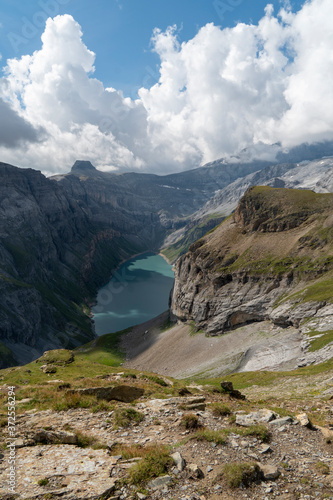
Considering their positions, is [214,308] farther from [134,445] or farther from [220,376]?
[134,445]

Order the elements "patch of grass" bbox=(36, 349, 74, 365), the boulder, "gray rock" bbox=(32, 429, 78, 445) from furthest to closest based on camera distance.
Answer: "patch of grass" bbox=(36, 349, 74, 365), the boulder, "gray rock" bbox=(32, 429, 78, 445)

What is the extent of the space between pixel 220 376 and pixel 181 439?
170 feet

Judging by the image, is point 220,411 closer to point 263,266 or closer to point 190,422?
point 190,422

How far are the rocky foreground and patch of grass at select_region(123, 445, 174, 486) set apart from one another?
0.18ft

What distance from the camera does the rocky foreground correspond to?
10227mm

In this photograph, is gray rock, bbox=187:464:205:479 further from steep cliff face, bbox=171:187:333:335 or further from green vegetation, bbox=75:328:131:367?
green vegetation, bbox=75:328:131:367

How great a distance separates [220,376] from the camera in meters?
61.1

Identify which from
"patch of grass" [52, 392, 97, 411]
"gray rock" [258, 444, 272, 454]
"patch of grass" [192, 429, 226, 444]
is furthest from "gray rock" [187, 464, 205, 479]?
"patch of grass" [52, 392, 97, 411]

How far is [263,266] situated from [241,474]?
85.9m

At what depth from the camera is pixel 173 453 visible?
12398mm

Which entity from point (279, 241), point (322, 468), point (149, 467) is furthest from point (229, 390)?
point (279, 241)

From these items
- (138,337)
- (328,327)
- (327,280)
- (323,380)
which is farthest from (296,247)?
(138,337)

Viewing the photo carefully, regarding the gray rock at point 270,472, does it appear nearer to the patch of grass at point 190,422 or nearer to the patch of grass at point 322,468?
the patch of grass at point 322,468

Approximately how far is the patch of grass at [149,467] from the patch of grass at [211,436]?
1.90 meters
